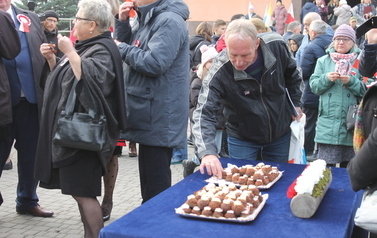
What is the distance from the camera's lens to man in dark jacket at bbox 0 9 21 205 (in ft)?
13.3

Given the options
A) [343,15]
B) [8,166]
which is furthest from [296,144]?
[343,15]

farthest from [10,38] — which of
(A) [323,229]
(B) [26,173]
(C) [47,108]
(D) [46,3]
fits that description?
(D) [46,3]

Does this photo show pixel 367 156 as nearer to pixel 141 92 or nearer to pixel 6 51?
pixel 141 92

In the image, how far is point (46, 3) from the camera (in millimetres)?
16078

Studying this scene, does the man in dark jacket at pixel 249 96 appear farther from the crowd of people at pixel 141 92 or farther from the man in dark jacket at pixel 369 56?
the man in dark jacket at pixel 369 56

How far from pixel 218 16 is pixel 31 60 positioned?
13.8 metres

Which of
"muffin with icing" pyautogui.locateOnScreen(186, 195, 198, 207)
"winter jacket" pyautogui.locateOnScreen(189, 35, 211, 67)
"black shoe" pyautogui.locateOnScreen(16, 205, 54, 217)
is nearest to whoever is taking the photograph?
"muffin with icing" pyautogui.locateOnScreen(186, 195, 198, 207)

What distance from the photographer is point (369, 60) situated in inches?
158

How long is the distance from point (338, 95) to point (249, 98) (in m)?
2.02

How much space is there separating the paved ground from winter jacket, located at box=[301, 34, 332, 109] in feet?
6.43

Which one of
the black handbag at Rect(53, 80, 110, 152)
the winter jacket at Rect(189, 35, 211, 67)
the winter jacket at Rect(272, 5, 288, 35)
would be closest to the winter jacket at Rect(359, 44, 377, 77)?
the black handbag at Rect(53, 80, 110, 152)

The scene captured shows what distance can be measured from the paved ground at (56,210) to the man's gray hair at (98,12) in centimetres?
179

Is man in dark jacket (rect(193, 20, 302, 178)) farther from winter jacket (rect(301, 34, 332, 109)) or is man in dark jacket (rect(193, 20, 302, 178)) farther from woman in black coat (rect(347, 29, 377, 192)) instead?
winter jacket (rect(301, 34, 332, 109))

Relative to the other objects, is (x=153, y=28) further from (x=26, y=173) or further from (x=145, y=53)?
(x=26, y=173)
